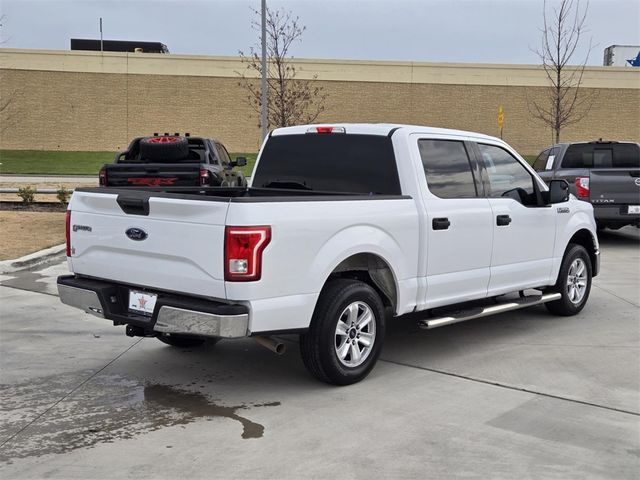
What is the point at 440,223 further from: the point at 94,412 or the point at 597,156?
the point at 597,156

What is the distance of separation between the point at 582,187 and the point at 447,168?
7.17 meters

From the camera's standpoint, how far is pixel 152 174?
41.4ft

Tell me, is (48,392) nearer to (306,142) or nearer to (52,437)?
(52,437)

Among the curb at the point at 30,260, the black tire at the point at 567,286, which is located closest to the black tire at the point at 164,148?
the curb at the point at 30,260

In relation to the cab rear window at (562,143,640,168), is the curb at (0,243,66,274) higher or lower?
lower

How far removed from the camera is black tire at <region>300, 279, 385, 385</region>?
5.07 metres

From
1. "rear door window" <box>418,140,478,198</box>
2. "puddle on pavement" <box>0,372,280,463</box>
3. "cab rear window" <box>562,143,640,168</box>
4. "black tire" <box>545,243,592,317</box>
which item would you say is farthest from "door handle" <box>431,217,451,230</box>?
"cab rear window" <box>562,143,640,168</box>

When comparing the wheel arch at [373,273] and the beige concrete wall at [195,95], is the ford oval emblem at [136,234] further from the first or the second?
the beige concrete wall at [195,95]

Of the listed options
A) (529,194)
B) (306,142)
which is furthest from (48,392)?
(529,194)

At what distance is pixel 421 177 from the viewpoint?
19.3 feet

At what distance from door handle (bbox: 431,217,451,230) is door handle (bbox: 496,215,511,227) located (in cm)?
80

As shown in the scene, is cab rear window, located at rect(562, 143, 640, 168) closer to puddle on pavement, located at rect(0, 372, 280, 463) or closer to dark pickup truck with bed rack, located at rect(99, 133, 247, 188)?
dark pickup truck with bed rack, located at rect(99, 133, 247, 188)

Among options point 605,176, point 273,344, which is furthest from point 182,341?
point 605,176

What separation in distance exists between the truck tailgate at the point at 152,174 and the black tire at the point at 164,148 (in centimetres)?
96
